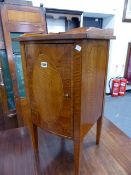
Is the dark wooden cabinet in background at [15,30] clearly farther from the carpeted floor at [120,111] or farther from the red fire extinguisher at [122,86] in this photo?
the red fire extinguisher at [122,86]

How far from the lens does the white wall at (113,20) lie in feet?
7.72

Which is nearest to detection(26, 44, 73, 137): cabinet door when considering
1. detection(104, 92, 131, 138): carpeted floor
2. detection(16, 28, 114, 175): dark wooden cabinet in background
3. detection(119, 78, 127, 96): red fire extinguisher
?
detection(16, 28, 114, 175): dark wooden cabinet in background

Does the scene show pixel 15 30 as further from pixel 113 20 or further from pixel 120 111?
pixel 120 111

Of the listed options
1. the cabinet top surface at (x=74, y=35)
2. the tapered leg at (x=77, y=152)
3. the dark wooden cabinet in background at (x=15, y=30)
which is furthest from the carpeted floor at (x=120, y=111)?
the cabinet top surface at (x=74, y=35)

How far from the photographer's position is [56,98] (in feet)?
3.35

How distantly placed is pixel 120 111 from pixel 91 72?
6.23ft

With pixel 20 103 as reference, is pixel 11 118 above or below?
below

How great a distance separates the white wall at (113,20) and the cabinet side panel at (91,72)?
1.56 m

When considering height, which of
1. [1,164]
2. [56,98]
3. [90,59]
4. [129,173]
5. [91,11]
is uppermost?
[91,11]

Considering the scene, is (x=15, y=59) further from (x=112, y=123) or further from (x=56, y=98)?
(x=112, y=123)

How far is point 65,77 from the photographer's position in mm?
931

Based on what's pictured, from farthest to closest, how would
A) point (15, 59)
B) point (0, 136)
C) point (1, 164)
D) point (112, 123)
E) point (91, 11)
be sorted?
1. point (91, 11)
2. point (112, 123)
3. point (15, 59)
4. point (0, 136)
5. point (1, 164)

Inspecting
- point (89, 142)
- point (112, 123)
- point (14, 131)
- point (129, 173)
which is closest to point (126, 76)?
point (112, 123)

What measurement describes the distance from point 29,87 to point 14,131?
362 mm
